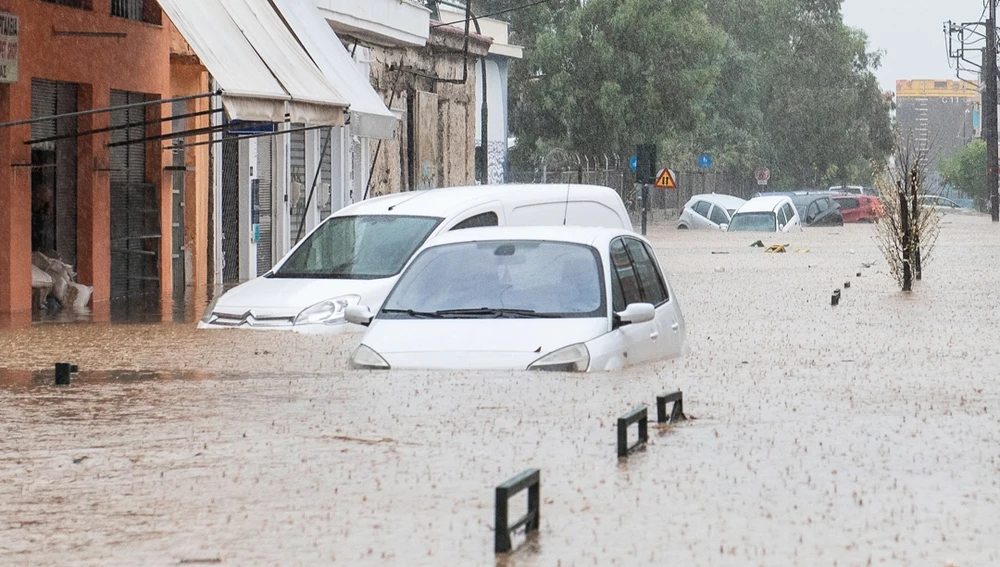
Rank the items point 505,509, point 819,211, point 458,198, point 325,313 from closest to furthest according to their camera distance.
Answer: point 505,509
point 325,313
point 458,198
point 819,211

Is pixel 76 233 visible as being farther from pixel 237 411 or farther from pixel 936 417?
pixel 936 417

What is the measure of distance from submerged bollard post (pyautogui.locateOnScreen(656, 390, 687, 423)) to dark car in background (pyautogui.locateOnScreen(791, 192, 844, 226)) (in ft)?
148

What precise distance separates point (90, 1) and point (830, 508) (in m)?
15.1

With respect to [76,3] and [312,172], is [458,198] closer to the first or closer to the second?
[76,3]

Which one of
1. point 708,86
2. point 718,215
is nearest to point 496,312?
Answer: point 718,215

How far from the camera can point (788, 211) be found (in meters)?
48.6

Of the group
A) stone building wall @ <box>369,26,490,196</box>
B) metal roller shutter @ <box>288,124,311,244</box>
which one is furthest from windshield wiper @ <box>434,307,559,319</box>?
stone building wall @ <box>369,26,490,196</box>

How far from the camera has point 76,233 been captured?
20344 mm

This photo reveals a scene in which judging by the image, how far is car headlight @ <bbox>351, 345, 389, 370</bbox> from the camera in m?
10.2

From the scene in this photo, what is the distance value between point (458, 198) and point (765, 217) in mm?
32137

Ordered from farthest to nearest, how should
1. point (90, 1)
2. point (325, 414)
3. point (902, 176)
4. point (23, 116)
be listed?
point (902, 176) < point (90, 1) < point (23, 116) < point (325, 414)

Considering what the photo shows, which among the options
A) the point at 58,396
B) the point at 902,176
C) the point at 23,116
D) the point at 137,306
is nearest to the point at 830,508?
the point at 58,396

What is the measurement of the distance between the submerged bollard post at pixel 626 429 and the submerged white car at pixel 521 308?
208 cm

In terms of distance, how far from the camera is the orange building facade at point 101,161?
59.5ft
